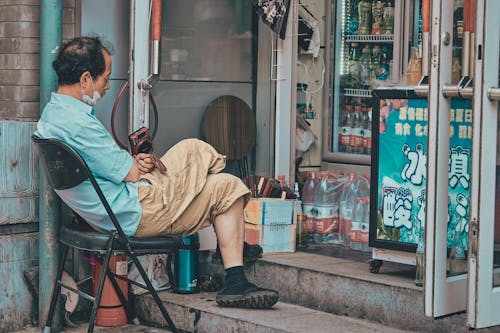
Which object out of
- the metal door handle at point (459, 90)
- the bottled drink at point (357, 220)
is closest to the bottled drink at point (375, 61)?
the bottled drink at point (357, 220)

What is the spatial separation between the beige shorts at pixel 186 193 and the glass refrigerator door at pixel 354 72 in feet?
5.45

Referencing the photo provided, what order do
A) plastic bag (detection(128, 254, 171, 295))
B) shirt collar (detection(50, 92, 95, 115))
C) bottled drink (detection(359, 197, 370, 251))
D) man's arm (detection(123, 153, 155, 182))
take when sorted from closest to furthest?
shirt collar (detection(50, 92, 95, 115)) < man's arm (detection(123, 153, 155, 182)) < plastic bag (detection(128, 254, 171, 295)) < bottled drink (detection(359, 197, 370, 251))

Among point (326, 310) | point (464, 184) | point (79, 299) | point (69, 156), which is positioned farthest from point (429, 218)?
point (79, 299)

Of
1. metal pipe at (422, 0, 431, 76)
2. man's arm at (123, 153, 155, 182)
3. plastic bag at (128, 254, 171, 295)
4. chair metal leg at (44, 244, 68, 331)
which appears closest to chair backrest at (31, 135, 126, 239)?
man's arm at (123, 153, 155, 182)

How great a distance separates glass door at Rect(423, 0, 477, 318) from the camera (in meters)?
4.45

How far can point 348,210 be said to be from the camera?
650 centimetres

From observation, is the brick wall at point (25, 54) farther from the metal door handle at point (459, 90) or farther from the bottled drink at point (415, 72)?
the metal door handle at point (459, 90)

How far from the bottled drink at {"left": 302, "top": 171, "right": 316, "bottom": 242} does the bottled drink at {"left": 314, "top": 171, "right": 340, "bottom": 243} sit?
0.04 m

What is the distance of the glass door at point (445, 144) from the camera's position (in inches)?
175

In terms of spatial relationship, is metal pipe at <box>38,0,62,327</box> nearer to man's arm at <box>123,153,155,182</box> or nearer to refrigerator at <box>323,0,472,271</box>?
man's arm at <box>123,153,155,182</box>

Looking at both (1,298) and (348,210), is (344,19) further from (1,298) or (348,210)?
(1,298)

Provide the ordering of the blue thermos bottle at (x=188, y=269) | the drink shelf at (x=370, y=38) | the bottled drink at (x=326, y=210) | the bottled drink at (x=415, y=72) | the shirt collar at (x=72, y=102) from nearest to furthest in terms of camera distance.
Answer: the shirt collar at (x=72, y=102) → the bottled drink at (x=415, y=72) → the blue thermos bottle at (x=188, y=269) → the bottled drink at (x=326, y=210) → the drink shelf at (x=370, y=38)

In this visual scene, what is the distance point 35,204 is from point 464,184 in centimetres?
244

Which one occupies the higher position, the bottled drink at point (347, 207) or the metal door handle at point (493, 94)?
the metal door handle at point (493, 94)
